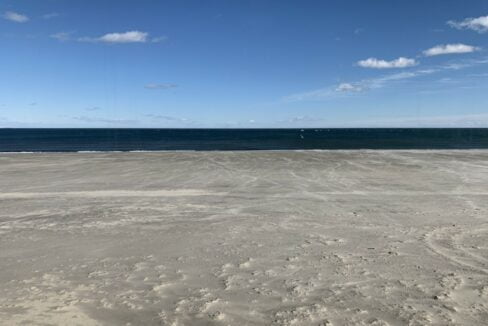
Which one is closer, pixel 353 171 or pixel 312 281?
pixel 312 281

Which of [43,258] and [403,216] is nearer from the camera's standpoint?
[43,258]

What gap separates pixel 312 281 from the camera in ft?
22.7

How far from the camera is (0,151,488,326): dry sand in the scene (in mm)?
5871

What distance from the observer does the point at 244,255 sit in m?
8.28

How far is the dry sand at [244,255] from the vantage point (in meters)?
5.87

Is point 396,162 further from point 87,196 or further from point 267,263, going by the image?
point 267,263

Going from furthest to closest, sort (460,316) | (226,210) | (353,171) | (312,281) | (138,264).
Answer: (353,171) < (226,210) < (138,264) < (312,281) < (460,316)

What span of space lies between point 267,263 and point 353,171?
15921 millimetres

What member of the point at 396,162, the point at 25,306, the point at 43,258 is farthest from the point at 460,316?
the point at 396,162

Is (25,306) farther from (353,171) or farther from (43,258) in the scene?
(353,171)

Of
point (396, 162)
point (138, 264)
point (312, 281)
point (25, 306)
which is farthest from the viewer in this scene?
point (396, 162)

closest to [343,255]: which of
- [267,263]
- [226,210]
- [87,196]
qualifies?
[267,263]

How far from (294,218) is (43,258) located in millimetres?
5996

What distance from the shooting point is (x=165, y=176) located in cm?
2100
